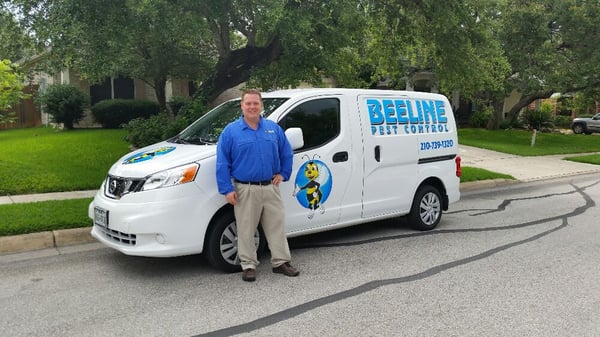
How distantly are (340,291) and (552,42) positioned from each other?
19.8 meters

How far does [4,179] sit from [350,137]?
645 centimetres

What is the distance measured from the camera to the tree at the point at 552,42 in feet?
63.0

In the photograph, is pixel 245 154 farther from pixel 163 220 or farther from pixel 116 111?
pixel 116 111

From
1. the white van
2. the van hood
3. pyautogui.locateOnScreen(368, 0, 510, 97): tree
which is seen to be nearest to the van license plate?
the white van

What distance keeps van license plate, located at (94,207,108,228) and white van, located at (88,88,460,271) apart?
0.01 m

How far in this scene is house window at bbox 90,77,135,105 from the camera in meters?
22.2

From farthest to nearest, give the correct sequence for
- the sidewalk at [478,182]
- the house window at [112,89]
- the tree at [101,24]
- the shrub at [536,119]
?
the shrub at [536,119] < the house window at [112,89] < the tree at [101,24] < the sidewalk at [478,182]

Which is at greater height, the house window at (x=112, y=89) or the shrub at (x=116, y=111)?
the house window at (x=112, y=89)

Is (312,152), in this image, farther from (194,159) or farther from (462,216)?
(462,216)

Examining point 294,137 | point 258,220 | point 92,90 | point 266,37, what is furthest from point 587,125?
point 258,220

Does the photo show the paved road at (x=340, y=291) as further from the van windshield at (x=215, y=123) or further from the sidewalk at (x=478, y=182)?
the van windshield at (x=215, y=123)

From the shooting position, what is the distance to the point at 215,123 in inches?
239

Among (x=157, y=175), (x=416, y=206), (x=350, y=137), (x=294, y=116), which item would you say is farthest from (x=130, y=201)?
(x=416, y=206)

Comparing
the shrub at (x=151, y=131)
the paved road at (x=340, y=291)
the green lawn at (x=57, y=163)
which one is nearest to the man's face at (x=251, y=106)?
the paved road at (x=340, y=291)
